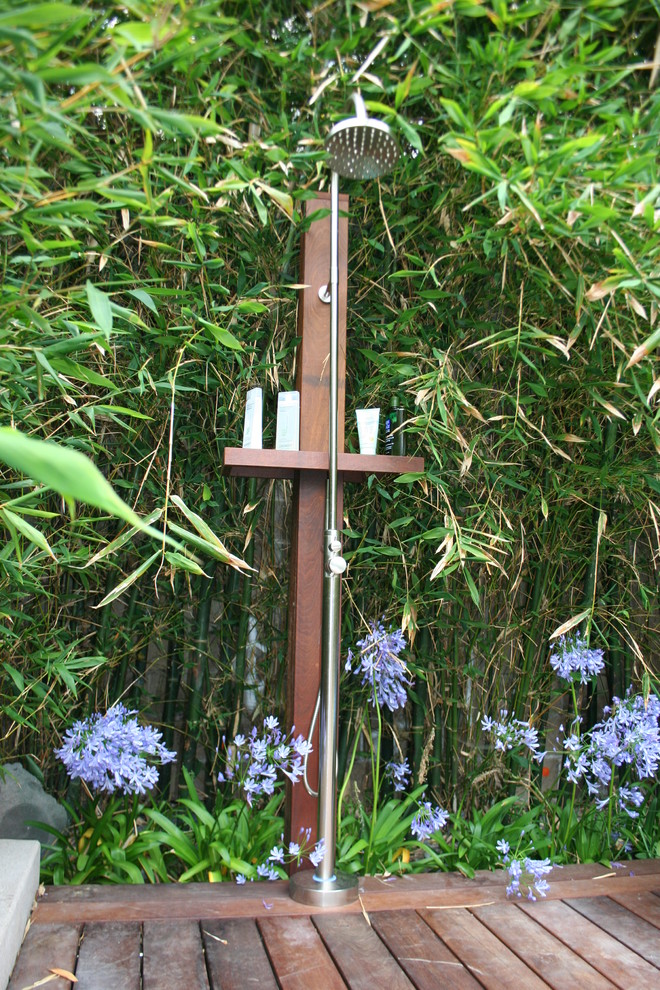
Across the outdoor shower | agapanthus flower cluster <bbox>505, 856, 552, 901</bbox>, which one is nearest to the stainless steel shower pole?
the outdoor shower

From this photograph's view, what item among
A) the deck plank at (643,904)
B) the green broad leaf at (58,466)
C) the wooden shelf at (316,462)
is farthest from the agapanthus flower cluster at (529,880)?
the green broad leaf at (58,466)

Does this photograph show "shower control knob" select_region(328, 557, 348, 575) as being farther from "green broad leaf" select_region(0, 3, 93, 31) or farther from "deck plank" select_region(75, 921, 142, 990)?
"green broad leaf" select_region(0, 3, 93, 31)

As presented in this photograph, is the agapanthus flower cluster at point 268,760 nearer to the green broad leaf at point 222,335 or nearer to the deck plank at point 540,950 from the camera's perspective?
the deck plank at point 540,950

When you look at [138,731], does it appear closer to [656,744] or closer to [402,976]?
[402,976]

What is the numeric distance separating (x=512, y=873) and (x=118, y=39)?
76.0 inches

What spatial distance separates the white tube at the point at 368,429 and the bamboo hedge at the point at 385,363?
0.11m

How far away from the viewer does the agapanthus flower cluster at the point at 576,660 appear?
7.54 ft

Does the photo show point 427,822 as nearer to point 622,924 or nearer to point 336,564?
point 622,924

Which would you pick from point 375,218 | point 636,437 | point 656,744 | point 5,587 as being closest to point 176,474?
point 5,587

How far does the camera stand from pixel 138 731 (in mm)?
2100

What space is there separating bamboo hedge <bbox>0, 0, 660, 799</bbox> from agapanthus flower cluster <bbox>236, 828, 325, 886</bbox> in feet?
1.46

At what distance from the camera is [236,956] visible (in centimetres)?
163

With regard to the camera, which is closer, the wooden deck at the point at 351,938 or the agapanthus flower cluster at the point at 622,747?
the wooden deck at the point at 351,938

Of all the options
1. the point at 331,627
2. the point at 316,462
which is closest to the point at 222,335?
the point at 316,462
